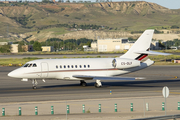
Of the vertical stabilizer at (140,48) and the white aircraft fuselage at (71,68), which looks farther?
the vertical stabilizer at (140,48)

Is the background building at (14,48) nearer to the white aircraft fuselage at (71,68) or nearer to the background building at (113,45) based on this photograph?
the background building at (113,45)

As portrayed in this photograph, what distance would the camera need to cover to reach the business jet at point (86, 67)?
33938 mm

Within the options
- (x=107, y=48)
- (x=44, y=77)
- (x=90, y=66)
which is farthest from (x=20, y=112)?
(x=107, y=48)

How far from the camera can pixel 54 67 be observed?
34688 millimetres

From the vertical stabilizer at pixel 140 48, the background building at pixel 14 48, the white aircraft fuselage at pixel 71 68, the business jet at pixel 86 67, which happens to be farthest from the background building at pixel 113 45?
the white aircraft fuselage at pixel 71 68

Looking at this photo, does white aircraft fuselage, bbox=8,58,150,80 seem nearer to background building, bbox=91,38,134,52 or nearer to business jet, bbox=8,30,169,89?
business jet, bbox=8,30,169,89

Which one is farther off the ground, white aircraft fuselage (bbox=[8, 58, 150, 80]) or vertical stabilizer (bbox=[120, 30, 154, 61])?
vertical stabilizer (bbox=[120, 30, 154, 61])

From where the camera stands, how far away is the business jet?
3394cm

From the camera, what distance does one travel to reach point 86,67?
35.9 metres

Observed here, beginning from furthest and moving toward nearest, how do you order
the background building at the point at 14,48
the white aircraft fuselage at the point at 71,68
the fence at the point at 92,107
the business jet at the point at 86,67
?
the background building at the point at 14,48, the business jet at the point at 86,67, the white aircraft fuselage at the point at 71,68, the fence at the point at 92,107

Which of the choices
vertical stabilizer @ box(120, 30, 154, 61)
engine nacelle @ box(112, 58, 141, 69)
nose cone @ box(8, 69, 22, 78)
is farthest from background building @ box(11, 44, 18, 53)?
nose cone @ box(8, 69, 22, 78)

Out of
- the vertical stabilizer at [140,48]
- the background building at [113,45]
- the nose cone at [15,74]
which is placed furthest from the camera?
the background building at [113,45]

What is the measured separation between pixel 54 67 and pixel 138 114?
16.8 metres

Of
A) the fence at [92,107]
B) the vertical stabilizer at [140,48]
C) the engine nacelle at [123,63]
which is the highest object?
the vertical stabilizer at [140,48]
